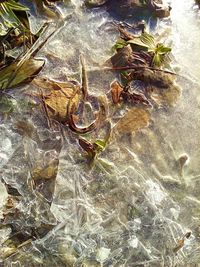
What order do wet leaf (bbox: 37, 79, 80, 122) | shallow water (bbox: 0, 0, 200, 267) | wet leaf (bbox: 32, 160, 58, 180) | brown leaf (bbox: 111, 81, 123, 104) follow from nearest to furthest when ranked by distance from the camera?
shallow water (bbox: 0, 0, 200, 267) → wet leaf (bbox: 32, 160, 58, 180) → wet leaf (bbox: 37, 79, 80, 122) → brown leaf (bbox: 111, 81, 123, 104)

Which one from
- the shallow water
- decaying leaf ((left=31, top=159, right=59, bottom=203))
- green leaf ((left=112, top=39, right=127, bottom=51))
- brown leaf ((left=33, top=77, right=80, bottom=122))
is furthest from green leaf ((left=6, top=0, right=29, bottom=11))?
decaying leaf ((left=31, top=159, right=59, bottom=203))

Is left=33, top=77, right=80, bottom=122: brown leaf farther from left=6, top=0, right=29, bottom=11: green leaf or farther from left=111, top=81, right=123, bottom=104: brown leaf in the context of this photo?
left=6, top=0, right=29, bottom=11: green leaf

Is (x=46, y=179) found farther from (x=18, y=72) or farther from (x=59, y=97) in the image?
(x=18, y=72)

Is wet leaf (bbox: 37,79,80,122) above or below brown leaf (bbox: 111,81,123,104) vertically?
above

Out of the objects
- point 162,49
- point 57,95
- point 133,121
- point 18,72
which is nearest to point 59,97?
point 57,95

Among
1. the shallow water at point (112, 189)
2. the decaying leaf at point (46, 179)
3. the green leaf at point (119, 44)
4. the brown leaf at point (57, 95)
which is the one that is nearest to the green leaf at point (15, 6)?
the shallow water at point (112, 189)
